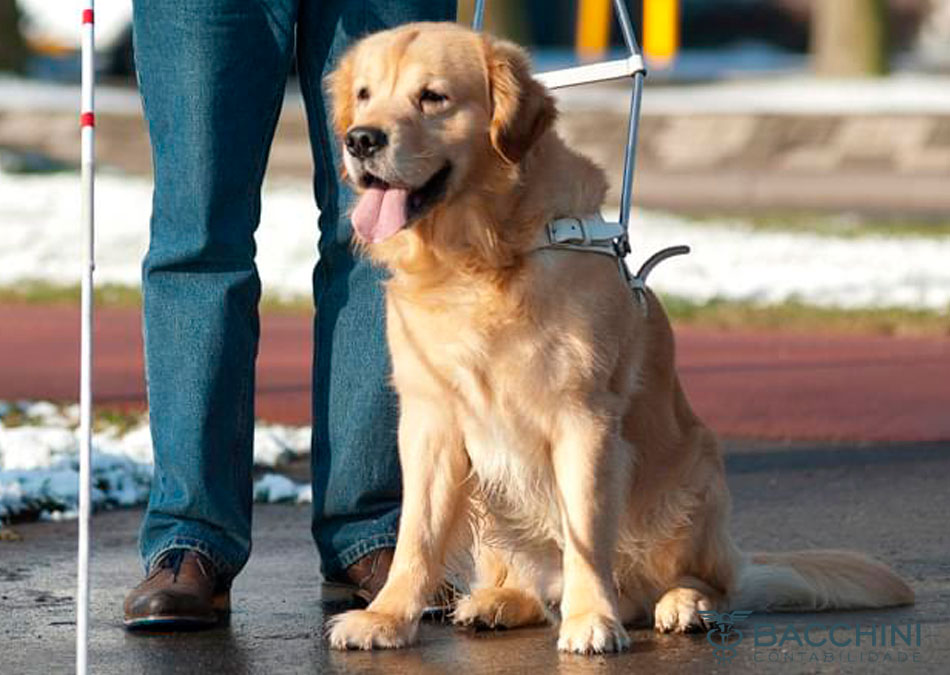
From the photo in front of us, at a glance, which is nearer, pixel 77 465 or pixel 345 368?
pixel 345 368

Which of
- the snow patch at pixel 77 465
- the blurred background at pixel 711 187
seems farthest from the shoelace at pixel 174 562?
the blurred background at pixel 711 187

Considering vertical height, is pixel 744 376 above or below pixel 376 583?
below

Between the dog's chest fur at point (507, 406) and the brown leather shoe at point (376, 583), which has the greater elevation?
the dog's chest fur at point (507, 406)

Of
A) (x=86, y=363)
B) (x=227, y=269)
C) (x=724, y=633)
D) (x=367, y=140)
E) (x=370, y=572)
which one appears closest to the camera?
(x=86, y=363)

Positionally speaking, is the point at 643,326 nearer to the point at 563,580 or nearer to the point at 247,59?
the point at 563,580

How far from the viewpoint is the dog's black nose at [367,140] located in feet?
14.1

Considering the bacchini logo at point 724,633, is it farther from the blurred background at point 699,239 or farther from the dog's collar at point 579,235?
the blurred background at point 699,239

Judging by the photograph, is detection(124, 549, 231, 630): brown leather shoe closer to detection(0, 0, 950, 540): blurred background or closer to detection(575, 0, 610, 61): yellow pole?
detection(0, 0, 950, 540): blurred background

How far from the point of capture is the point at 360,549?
505 centimetres

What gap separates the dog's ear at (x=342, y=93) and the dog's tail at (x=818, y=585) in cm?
148

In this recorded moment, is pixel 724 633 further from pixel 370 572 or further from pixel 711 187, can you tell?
pixel 711 187

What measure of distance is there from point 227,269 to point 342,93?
55cm

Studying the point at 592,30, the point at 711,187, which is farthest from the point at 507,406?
the point at 592,30

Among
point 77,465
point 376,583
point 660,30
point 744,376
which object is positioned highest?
point 376,583
